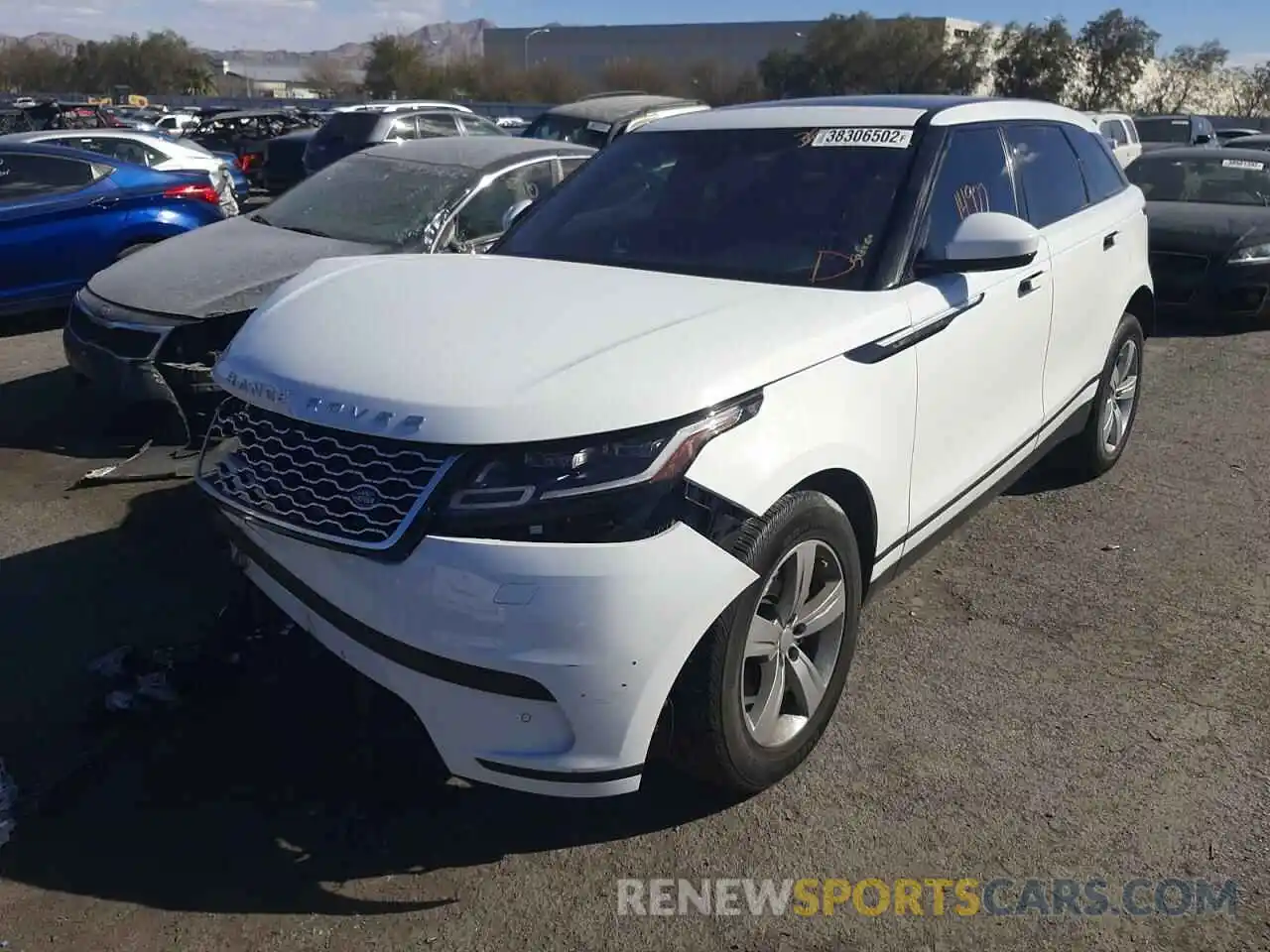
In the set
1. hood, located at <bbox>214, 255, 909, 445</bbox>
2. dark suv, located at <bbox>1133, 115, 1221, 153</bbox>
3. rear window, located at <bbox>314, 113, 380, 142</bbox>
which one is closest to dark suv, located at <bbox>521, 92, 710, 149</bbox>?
rear window, located at <bbox>314, 113, 380, 142</bbox>

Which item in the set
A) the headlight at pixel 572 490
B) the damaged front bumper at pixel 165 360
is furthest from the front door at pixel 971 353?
the damaged front bumper at pixel 165 360

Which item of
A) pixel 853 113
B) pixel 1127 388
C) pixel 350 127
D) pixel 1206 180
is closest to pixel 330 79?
pixel 350 127

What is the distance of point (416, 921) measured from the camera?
2670 mm

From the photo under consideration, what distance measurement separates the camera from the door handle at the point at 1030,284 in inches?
162

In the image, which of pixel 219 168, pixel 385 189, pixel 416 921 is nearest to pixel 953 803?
pixel 416 921

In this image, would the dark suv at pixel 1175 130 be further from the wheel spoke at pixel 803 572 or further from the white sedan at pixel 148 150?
the wheel spoke at pixel 803 572

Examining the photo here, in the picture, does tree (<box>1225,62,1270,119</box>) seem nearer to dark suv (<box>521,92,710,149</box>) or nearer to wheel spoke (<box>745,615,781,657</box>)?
dark suv (<box>521,92,710,149</box>)

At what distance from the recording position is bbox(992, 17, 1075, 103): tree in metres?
58.0

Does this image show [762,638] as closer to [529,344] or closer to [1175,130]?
[529,344]

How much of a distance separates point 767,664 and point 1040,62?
2472 inches

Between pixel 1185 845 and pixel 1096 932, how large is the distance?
0.46m

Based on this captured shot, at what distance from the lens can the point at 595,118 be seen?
1495 cm

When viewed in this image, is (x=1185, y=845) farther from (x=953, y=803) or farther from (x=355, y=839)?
(x=355, y=839)

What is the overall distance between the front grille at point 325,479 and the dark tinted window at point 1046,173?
2.96m
